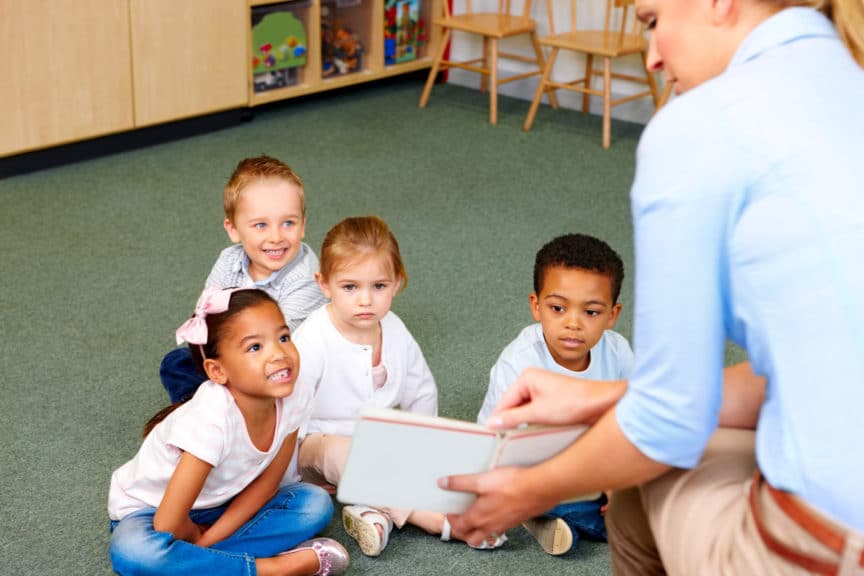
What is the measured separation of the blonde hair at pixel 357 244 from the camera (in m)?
2.05

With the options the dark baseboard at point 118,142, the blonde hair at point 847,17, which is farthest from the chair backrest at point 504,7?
the blonde hair at point 847,17

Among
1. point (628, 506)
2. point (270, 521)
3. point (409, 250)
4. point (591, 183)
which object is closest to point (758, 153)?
point (628, 506)

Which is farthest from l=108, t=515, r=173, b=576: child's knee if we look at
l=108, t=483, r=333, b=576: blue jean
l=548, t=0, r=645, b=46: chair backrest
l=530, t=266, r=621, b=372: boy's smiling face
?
l=548, t=0, r=645, b=46: chair backrest

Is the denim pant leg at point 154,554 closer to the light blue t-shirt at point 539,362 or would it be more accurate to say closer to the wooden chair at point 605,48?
the light blue t-shirt at point 539,362

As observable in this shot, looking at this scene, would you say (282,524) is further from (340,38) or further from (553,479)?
(340,38)

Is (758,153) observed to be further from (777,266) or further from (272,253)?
(272,253)

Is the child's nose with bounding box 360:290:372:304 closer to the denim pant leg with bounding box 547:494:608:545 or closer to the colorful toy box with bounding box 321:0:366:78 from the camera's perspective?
the denim pant leg with bounding box 547:494:608:545

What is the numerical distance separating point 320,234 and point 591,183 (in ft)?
3.81

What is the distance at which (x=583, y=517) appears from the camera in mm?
1983

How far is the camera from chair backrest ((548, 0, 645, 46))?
4.58m

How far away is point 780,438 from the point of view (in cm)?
105

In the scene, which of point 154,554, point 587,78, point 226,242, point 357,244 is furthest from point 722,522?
point 587,78

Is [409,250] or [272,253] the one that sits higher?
Answer: [272,253]

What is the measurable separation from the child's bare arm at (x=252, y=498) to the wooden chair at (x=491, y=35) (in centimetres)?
305
